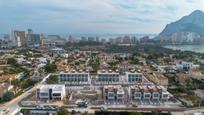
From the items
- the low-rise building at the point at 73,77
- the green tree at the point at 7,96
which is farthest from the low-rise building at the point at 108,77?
the green tree at the point at 7,96

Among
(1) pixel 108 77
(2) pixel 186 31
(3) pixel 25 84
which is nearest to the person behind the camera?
(3) pixel 25 84

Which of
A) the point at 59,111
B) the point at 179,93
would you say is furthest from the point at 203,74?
the point at 59,111

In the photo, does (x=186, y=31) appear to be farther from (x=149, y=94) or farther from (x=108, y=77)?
(x=149, y=94)

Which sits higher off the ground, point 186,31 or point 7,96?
point 186,31

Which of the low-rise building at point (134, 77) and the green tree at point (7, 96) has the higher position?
the low-rise building at point (134, 77)

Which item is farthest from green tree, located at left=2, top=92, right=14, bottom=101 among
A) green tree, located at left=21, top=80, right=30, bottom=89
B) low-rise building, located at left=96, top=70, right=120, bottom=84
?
low-rise building, located at left=96, top=70, right=120, bottom=84

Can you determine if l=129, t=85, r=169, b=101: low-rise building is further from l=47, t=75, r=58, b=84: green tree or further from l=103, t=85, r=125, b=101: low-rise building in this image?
l=47, t=75, r=58, b=84: green tree

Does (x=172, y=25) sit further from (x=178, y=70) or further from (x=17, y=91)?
(x=17, y=91)

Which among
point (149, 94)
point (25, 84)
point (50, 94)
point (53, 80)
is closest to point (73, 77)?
point (53, 80)

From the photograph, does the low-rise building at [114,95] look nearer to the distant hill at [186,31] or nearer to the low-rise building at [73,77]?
the low-rise building at [73,77]

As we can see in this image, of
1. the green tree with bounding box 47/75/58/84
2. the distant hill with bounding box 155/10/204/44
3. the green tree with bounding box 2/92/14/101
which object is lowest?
the green tree with bounding box 2/92/14/101
